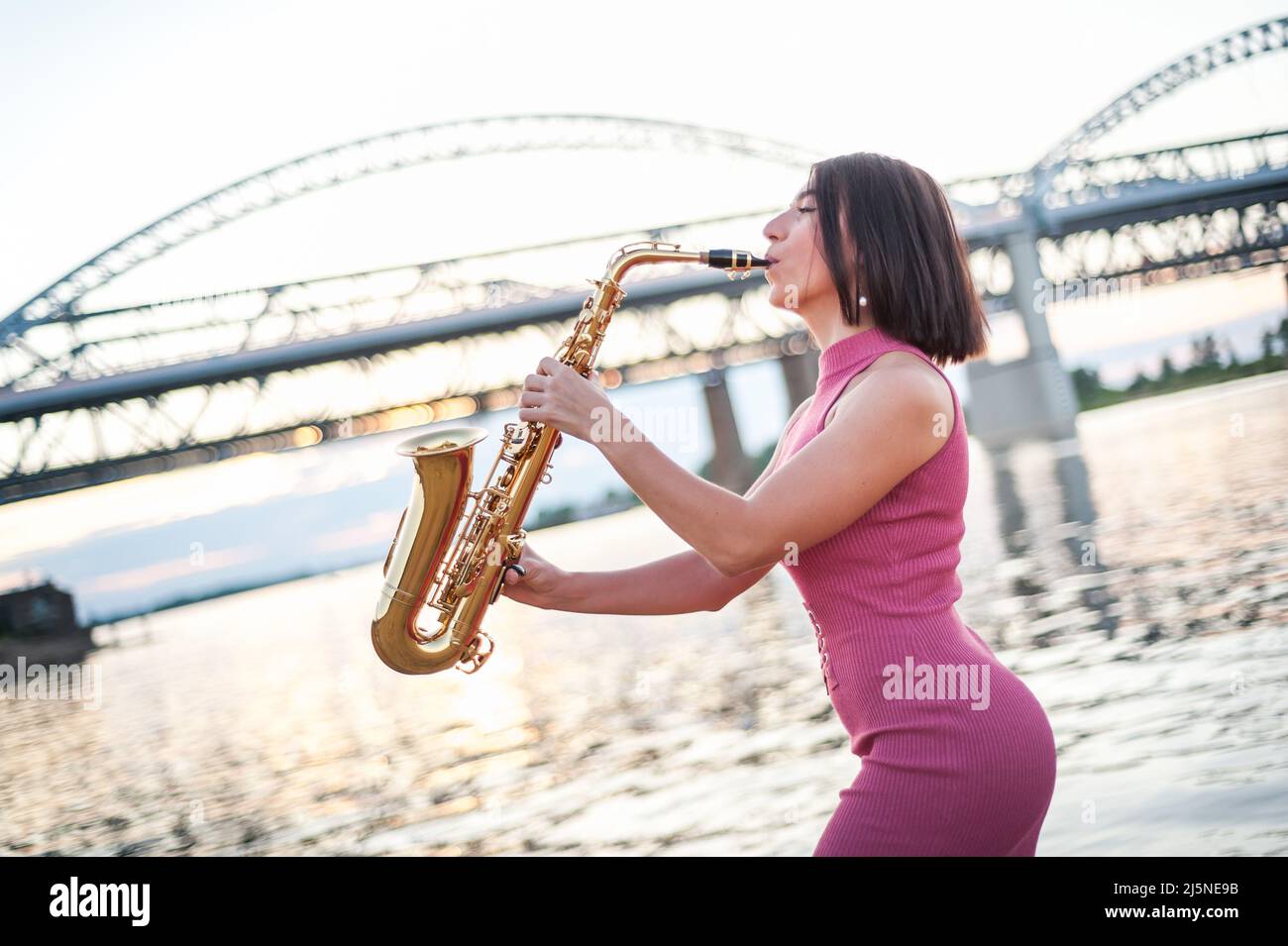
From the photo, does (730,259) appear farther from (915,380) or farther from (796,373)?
(796,373)

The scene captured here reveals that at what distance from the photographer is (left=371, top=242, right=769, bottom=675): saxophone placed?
310cm

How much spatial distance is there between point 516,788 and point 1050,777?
22.3 ft

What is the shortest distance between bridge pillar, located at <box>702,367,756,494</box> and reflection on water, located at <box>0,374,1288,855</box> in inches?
1304

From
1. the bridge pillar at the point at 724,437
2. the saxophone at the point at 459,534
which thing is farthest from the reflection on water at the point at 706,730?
the bridge pillar at the point at 724,437

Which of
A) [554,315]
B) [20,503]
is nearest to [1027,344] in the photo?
[554,315]

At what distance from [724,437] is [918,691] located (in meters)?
55.7

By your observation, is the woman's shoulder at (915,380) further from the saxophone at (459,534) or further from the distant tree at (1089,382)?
the distant tree at (1089,382)

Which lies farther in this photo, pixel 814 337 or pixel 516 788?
pixel 516 788

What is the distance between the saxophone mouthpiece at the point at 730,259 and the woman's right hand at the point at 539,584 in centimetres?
87

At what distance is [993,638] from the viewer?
10555 millimetres

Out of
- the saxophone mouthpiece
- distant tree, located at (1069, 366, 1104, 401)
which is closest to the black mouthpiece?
the saxophone mouthpiece

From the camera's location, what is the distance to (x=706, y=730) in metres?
9.33

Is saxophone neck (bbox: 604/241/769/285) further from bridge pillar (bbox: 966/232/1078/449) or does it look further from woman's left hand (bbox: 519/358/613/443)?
bridge pillar (bbox: 966/232/1078/449)
